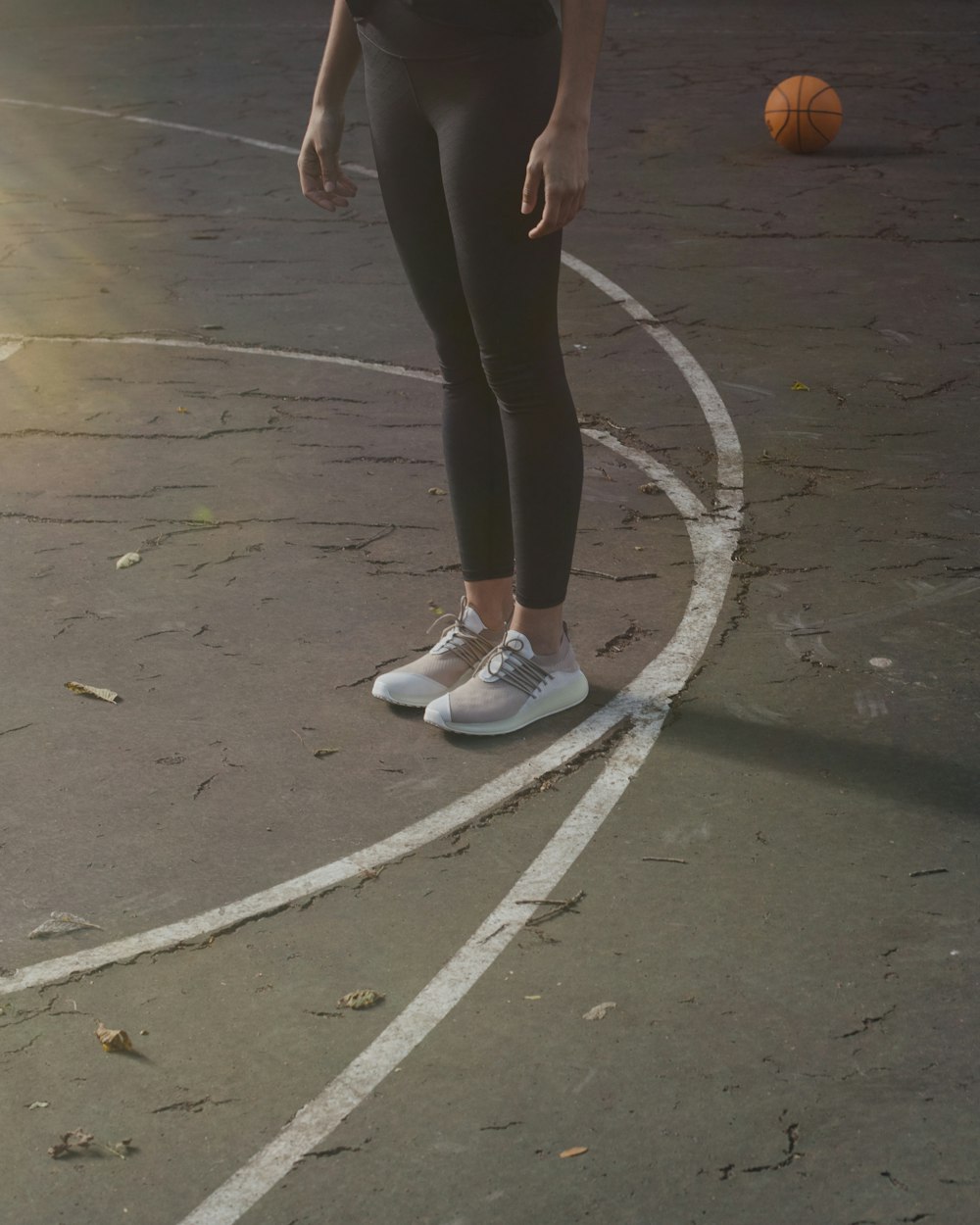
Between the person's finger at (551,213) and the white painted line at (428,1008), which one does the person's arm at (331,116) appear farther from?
the white painted line at (428,1008)

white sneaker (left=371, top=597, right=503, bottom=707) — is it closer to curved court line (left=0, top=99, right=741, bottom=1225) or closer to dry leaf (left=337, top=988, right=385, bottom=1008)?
curved court line (left=0, top=99, right=741, bottom=1225)

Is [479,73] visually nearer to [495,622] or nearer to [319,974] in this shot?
[495,622]

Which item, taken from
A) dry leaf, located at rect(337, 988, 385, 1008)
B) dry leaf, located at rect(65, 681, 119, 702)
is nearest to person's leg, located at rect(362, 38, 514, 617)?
dry leaf, located at rect(65, 681, 119, 702)

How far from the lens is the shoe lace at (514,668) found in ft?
11.4

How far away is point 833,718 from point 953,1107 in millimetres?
1310

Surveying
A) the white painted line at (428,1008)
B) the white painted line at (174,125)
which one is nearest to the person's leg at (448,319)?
the white painted line at (428,1008)

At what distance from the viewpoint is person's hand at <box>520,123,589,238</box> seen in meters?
2.89

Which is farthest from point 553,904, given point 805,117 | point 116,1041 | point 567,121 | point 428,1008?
point 805,117

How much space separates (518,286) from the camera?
3.11 m

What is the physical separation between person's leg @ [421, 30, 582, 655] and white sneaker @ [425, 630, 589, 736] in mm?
49

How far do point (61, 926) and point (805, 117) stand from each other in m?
8.53

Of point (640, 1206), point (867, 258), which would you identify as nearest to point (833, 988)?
point (640, 1206)

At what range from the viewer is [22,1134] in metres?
2.31

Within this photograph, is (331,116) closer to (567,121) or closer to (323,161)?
(323,161)
